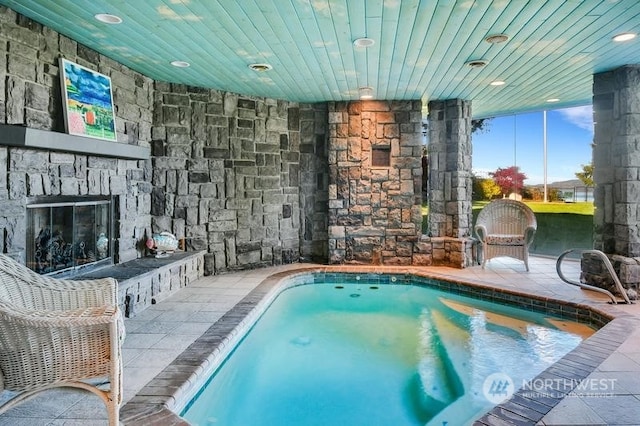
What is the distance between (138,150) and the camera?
4664 mm

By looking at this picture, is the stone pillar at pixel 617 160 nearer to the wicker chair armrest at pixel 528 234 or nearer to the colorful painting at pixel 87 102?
the wicker chair armrest at pixel 528 234

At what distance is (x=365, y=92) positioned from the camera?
19.0 ft

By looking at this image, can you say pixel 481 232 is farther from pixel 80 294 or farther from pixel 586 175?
pixel 80 294

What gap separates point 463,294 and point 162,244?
150 inches

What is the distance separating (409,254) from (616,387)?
4126 mm

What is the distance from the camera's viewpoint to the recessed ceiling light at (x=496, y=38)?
11.6 feet

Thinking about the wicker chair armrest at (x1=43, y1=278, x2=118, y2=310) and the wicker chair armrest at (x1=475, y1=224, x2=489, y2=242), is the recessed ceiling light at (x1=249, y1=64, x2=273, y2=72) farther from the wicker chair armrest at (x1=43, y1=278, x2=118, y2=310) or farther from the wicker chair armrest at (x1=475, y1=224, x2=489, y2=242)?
the wicker chair armrest at (x1=475, y1=224, x2=489, y2=242)

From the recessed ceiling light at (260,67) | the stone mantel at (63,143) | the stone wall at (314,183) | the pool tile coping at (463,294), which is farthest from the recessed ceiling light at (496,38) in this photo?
the stone mantel at (63,143)

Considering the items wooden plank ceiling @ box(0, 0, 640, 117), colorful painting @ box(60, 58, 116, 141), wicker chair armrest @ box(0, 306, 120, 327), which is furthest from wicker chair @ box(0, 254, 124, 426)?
colorful painting @ box(60, 58, 116, 141)

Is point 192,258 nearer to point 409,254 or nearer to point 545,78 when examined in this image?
point 409,254

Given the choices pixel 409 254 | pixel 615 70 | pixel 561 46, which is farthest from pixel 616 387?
pixel 409 254

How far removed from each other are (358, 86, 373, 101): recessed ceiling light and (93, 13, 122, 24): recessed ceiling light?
10.4 ft

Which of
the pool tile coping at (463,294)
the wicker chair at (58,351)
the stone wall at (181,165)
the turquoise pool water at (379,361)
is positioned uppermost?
the stone wall at (181,165)

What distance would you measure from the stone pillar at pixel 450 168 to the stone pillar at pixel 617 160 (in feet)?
5.93
